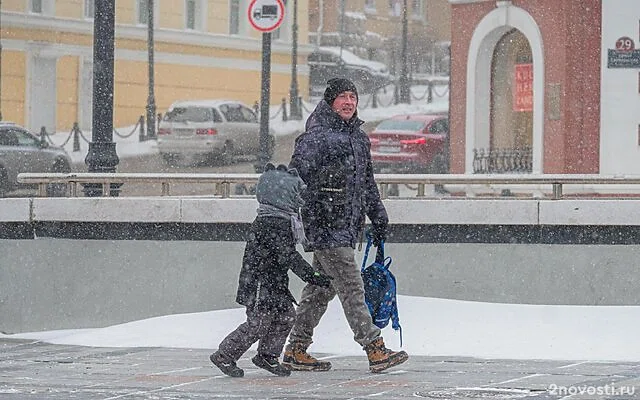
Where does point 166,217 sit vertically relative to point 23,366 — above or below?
above

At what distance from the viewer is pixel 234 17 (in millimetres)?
23969

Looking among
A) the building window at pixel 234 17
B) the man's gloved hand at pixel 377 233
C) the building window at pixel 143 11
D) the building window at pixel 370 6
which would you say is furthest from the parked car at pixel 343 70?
the man's gloved hand at pixel 377 233

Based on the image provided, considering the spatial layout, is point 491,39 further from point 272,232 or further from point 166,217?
point 272,232

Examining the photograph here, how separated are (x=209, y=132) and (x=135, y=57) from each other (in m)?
1.67

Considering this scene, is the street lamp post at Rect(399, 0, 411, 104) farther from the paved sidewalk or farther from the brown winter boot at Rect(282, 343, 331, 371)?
the brown winter boot at Rect(282, 343, 331, 371)

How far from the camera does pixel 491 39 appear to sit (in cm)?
2019

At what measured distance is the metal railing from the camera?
514 inches

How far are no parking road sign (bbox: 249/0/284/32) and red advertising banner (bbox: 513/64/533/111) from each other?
4.10 meters

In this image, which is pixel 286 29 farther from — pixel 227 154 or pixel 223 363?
pixel 223 363

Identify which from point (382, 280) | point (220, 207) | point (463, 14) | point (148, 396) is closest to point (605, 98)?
point (463, 14)

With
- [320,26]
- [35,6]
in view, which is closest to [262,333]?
[320,26]

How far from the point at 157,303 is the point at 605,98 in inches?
265

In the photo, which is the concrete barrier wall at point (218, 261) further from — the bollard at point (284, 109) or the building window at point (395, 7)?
the building window at point (395, 7)

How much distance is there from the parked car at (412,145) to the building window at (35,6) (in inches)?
240
